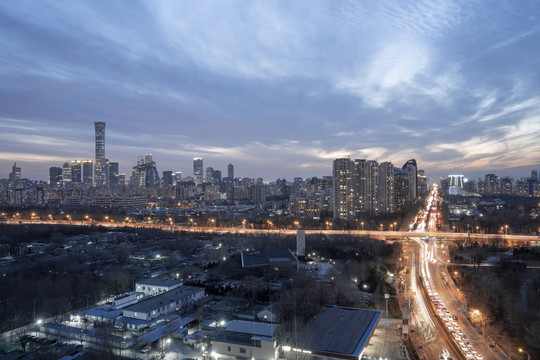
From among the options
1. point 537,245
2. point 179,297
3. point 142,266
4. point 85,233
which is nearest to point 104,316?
point 179,297

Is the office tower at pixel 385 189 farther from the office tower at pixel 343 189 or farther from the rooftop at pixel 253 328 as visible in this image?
the rooftop at pixel 253 328

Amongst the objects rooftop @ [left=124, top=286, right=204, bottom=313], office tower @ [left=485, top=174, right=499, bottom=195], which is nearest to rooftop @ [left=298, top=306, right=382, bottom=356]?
rooftop @ [left=124, top=286, right=204, bottom=313]

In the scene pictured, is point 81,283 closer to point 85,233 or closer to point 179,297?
point 179,297

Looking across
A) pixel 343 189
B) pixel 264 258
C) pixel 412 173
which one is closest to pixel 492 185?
pixel 412 173

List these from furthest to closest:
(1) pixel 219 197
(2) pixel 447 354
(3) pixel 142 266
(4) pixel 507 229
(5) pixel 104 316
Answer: (1) pixel 219 197 → (4) pixel 507 229 → (3) pixel 142 266 → (5) pixel 104 316 → (2) pixel 447 354

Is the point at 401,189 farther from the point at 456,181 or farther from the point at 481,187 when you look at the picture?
the point at 456,181

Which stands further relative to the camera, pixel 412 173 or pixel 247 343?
pixel 412 173

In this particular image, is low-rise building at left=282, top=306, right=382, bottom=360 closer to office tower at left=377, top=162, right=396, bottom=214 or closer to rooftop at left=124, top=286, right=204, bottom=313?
rooftop at left=124, top=286, right=204, bottom=313
